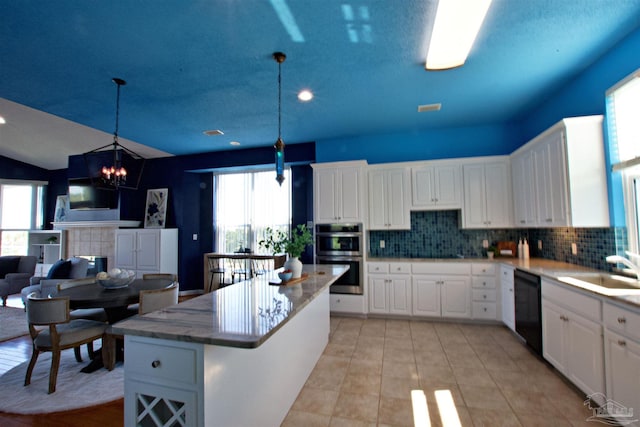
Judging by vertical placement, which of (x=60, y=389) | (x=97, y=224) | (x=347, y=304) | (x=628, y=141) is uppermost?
(x=628, y=141)

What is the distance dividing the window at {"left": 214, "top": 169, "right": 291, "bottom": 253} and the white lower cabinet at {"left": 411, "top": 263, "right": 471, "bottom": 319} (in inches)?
110

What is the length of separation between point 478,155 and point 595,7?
98.3 inches

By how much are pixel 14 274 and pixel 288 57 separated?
694 cm

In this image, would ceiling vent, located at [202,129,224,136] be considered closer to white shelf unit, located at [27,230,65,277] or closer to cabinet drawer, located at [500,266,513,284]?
cabinet drawer, located at [500,266,513,284]

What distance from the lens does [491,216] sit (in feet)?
13.3

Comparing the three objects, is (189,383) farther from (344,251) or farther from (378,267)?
(378,267)

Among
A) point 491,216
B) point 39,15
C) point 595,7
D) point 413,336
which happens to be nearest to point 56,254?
point 39,15

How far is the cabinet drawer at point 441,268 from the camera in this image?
12.6 ft

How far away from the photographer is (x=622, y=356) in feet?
5.67

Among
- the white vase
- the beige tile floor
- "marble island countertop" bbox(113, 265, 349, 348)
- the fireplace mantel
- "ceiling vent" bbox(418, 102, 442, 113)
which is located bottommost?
the beige tile floor

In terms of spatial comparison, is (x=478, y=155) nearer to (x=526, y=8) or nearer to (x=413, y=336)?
(x=526, y=8)

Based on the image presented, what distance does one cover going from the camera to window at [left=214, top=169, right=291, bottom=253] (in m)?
5.80

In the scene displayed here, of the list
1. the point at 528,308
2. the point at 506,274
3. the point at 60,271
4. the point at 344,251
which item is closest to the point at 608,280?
the point at 528,308

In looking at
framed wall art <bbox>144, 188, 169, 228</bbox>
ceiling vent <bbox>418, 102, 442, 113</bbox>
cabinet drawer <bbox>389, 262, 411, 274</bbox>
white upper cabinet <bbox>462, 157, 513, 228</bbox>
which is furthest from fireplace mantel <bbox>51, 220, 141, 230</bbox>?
white upper cabinet <bbox>462, 157, 513, 228</bbox>
